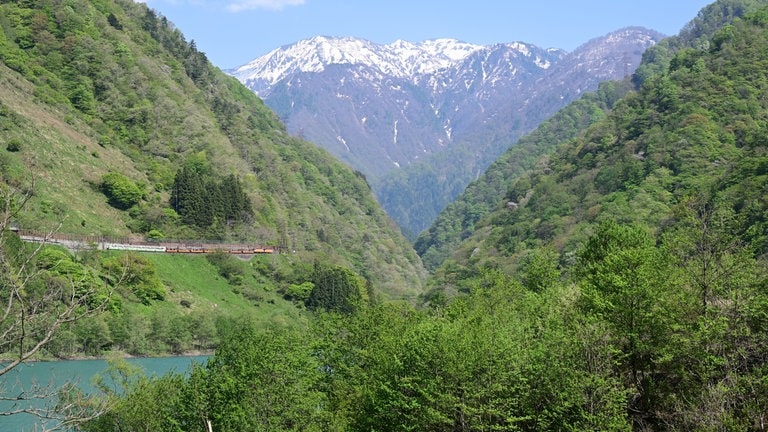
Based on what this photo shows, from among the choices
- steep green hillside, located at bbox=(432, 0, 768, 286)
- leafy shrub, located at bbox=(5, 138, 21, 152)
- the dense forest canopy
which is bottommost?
steep green hillside, located at bbox=(432, 0, 768, 286)

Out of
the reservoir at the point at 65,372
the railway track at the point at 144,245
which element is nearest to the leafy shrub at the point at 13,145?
the railway track at the point at 144,245

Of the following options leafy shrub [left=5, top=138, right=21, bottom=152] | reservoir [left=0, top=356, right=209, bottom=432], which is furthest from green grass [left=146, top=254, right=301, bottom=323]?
leafy shrub [left=5, top=138, right=21, bottom=152]

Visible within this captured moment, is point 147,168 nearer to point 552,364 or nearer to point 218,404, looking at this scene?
point 218,404

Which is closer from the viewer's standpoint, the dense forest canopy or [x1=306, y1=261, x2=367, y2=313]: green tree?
the dense forest canopy

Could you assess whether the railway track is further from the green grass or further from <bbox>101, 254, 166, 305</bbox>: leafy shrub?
<bbox>101, 254, 166, 305</bbox>: leafy shrub

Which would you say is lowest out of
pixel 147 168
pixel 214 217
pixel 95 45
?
pixel 214 217

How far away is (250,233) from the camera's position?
184375 millimetres

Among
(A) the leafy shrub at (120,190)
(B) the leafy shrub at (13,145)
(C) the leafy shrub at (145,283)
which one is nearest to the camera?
(B) the leafy shrub at (13,145)

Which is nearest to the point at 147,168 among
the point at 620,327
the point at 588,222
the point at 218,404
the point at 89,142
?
the point at 89,142

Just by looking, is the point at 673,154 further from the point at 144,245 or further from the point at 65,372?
the point at 65,372

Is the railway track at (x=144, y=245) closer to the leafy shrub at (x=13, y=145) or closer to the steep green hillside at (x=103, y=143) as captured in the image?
the steep green hillside at (x=103, y=143)

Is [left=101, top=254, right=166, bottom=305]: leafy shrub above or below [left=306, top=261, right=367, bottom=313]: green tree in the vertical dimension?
above

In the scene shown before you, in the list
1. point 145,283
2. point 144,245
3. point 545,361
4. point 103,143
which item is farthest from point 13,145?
point 545,361

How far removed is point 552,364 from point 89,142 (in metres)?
144
